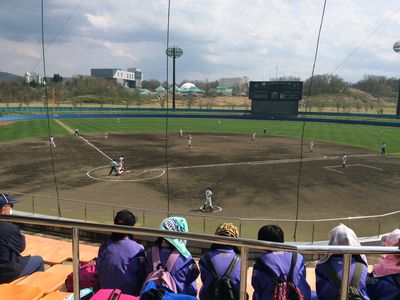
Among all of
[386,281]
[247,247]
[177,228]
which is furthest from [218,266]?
[386,281]

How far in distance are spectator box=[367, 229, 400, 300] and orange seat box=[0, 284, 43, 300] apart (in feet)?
12.1

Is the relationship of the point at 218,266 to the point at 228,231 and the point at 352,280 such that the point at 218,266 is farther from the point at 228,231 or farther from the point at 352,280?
the point at 352,280

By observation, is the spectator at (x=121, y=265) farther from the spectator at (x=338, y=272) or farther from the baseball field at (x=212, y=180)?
the baseball field at (x=212, y=180)

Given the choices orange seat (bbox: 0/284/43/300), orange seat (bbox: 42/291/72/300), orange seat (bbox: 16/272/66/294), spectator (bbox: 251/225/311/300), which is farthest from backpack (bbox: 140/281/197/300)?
orange seat (bbox: 16/272/66/294)

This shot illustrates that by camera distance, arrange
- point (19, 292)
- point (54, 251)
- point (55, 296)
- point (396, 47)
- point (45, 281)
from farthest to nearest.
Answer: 1. point (396, 47)
2. point (54, 251)
3. point (45, 281)
4. point (55, 296)
5. point (19, 292)

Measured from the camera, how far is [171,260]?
392 centimetres

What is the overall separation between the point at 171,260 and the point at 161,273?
0.60 feet

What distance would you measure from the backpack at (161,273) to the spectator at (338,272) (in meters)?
1.55

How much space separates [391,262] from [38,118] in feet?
234

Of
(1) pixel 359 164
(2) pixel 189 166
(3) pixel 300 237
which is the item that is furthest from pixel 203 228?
(1) pixel 359 164

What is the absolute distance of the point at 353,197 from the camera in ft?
66.9

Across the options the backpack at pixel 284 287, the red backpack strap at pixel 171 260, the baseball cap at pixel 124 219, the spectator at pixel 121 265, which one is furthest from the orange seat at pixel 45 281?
the backpack at pixel 284 287

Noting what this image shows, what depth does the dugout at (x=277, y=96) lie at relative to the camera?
7094cm

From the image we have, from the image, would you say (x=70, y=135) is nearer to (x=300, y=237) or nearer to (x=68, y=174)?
(x=68, y=174)
